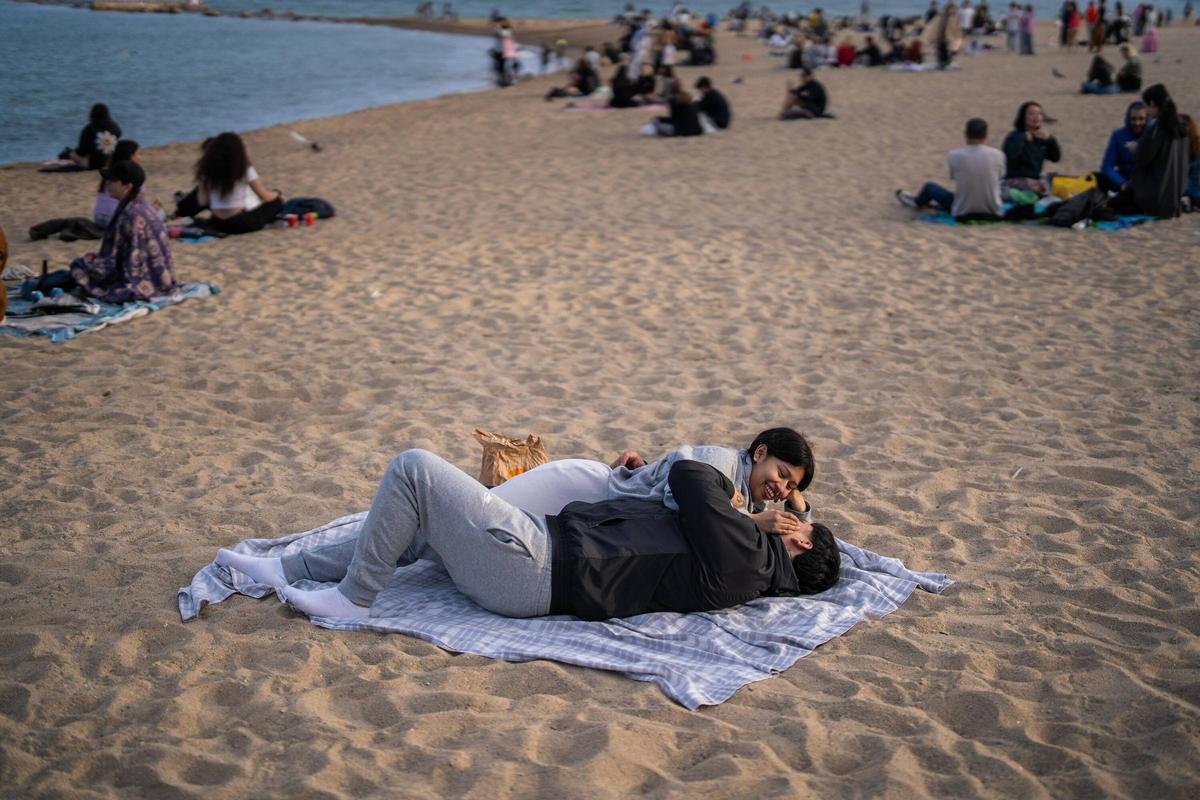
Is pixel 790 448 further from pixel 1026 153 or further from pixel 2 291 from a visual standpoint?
pixel 1026 153

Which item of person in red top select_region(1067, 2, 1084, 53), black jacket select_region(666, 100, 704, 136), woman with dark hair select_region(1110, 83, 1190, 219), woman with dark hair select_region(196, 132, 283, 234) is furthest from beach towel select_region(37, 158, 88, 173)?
person in red top select_region(1067, 2, 1084, 53)

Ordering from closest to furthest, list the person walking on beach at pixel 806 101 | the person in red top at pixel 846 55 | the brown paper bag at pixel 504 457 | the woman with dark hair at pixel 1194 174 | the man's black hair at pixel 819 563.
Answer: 1. the man's black hair at pixel 819 563
2. the brown paper bag at pixel 504 457
3. the woman with dark hair at pixel 1194 174
4. the person walking on beach at pixel 806 101
5. the person in red top at pixel 846 55

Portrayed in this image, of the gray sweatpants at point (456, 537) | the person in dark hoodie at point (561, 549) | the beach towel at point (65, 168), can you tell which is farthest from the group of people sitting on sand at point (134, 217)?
the gray sweatpants at point (456, 537)

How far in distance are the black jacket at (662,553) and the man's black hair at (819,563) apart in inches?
9.8

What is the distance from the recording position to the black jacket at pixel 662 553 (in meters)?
3.49

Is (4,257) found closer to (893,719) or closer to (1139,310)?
(893,719)

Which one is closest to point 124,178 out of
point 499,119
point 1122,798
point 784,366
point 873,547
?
point 784,366

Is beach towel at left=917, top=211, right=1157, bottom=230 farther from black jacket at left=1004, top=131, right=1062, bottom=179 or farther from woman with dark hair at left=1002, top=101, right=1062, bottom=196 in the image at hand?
black jacket at left=1004, top=131, right=1062, bottom=179

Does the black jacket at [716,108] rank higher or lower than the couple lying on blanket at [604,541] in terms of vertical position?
higher

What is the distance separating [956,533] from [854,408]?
1537mm

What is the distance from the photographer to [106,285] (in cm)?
797

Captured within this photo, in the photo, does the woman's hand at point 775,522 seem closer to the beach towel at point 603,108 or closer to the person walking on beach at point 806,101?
the person walking on beach at point 806,101

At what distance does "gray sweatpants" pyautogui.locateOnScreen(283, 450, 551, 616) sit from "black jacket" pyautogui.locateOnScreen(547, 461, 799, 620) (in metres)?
0.09

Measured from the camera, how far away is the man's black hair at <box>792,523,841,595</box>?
3.86 meters
